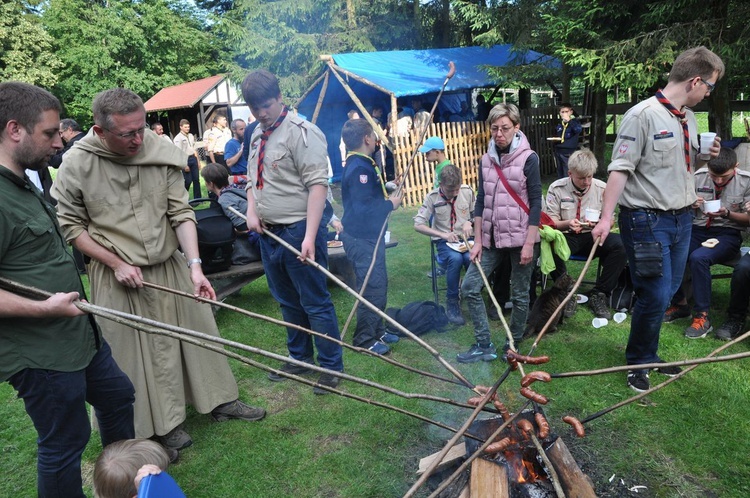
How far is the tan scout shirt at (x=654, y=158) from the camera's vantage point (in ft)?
12.1

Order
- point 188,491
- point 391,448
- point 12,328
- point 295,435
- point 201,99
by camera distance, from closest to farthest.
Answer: point 12,328, point 188,491, point 391,448, point 295,435, point 201,99

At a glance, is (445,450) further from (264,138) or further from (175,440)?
(264,138)

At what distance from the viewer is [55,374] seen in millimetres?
2486

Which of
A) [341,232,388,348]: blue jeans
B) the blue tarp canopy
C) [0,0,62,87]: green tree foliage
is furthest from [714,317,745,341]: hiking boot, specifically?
[0,0,62,87]: green tree foliage

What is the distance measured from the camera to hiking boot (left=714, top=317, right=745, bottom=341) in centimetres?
484

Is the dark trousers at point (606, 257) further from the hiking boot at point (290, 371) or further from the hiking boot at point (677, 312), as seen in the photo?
the hiking boot at point (290, 371)

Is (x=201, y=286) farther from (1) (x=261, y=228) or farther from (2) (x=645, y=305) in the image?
(2) (x=645, y=305)

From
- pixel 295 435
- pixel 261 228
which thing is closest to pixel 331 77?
pixel 261 228

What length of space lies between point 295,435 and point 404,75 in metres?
11.3

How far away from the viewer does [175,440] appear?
3707mm

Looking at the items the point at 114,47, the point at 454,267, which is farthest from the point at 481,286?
the point at 114,47

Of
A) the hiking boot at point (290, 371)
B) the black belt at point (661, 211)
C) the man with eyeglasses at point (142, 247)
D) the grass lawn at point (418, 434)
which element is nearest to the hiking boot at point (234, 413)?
the grass lawn at point (418, 434)

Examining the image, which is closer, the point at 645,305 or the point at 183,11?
the point at 645,305

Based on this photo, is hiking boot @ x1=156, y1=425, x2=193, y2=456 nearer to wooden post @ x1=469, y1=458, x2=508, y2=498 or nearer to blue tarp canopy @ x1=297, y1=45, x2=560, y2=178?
wooden post @ x1=469, y1=458, x2=508, y2=498
